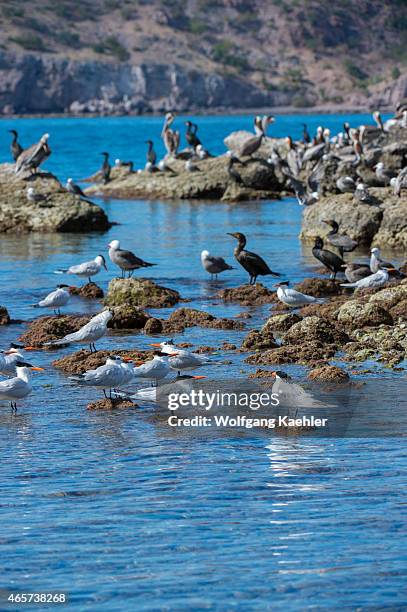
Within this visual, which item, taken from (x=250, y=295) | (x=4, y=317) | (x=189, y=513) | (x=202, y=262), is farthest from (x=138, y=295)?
(x=189, y=513)

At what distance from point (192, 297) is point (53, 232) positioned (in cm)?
990

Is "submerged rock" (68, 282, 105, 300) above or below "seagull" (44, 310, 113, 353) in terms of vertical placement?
below

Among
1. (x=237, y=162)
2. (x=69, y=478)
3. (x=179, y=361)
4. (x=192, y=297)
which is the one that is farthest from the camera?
(x=237, y=162)

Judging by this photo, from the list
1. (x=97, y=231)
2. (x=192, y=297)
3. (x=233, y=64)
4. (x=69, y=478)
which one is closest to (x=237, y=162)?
(x=97, y=231)

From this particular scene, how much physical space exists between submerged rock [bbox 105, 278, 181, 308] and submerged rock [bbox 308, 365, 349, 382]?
18.2 ft

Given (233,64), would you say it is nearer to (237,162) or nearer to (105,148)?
(105,148)

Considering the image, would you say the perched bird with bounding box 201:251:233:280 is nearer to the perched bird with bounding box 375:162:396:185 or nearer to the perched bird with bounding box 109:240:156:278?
the perched bird with bounding box 109:240:156:278

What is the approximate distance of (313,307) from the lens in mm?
16172

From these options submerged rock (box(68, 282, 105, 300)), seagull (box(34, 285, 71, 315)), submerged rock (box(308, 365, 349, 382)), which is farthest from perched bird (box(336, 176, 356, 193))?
submerged rock (box(308, 365, 349, 382))

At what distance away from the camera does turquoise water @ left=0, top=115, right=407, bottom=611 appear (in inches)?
281

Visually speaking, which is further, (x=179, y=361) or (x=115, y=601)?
(x=179, y=361)

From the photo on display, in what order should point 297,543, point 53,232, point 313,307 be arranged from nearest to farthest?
point 297,543 < point 313,307 < point 53,232

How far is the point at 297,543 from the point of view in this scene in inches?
306

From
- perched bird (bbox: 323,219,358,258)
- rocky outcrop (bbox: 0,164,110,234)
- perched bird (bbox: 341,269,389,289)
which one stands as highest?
A: perched bird (bbox: 341,269,389,289)
